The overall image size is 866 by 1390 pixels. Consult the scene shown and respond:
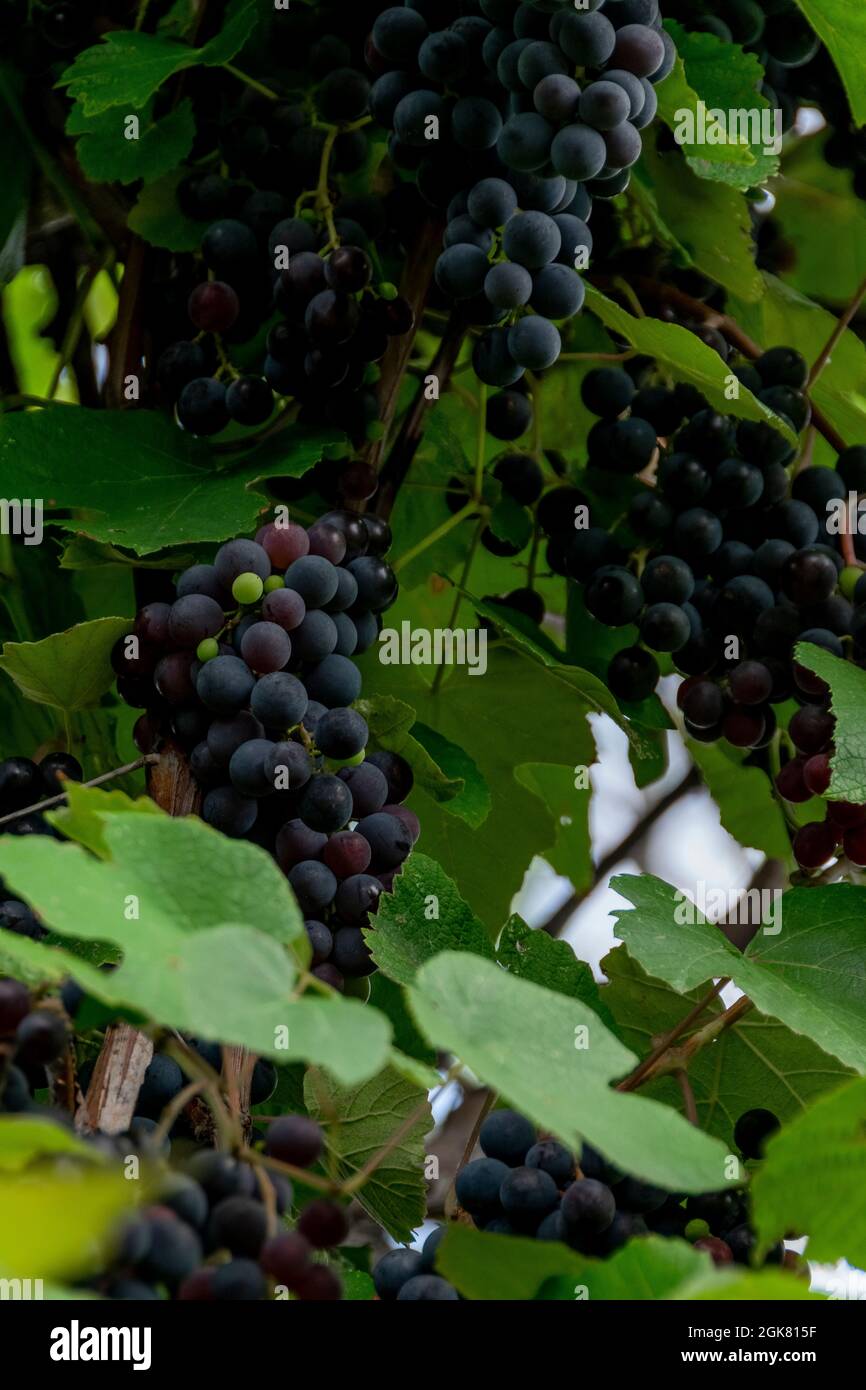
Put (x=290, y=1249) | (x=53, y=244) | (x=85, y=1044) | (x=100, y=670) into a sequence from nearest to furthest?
(x=290, y=1249)
(x=85, y=1044)
(x=100, y=670)
(x=53, y=244)

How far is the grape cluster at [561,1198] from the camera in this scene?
104 centimetres

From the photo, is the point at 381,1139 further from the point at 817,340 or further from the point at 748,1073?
the point at 817,340

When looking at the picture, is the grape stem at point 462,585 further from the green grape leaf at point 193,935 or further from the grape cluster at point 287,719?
the green grape leaf at point 193,935

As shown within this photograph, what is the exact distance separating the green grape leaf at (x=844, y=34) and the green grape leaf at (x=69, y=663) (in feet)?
3.03

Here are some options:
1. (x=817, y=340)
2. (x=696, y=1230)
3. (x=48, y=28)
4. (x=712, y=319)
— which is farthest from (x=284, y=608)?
(x=817, y=340)

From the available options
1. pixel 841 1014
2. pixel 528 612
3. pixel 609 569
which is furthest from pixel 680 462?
pixel 841 1014

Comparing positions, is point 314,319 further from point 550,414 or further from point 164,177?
point 550,414

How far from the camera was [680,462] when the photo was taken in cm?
159

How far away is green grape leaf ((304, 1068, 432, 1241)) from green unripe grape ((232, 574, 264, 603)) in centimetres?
40

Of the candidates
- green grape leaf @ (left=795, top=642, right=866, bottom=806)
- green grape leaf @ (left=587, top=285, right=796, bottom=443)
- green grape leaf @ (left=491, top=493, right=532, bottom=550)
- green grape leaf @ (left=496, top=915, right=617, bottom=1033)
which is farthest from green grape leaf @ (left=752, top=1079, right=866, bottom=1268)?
green grape leaf @ (left=491, top=493, right=532, bottom=550)

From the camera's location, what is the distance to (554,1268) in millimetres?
937

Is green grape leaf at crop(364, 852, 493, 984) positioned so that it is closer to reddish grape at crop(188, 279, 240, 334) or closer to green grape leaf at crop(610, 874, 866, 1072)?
green grape leaf at crop(610, 874, 866, 1072)

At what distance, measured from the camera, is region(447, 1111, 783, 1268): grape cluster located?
3.40 ft
